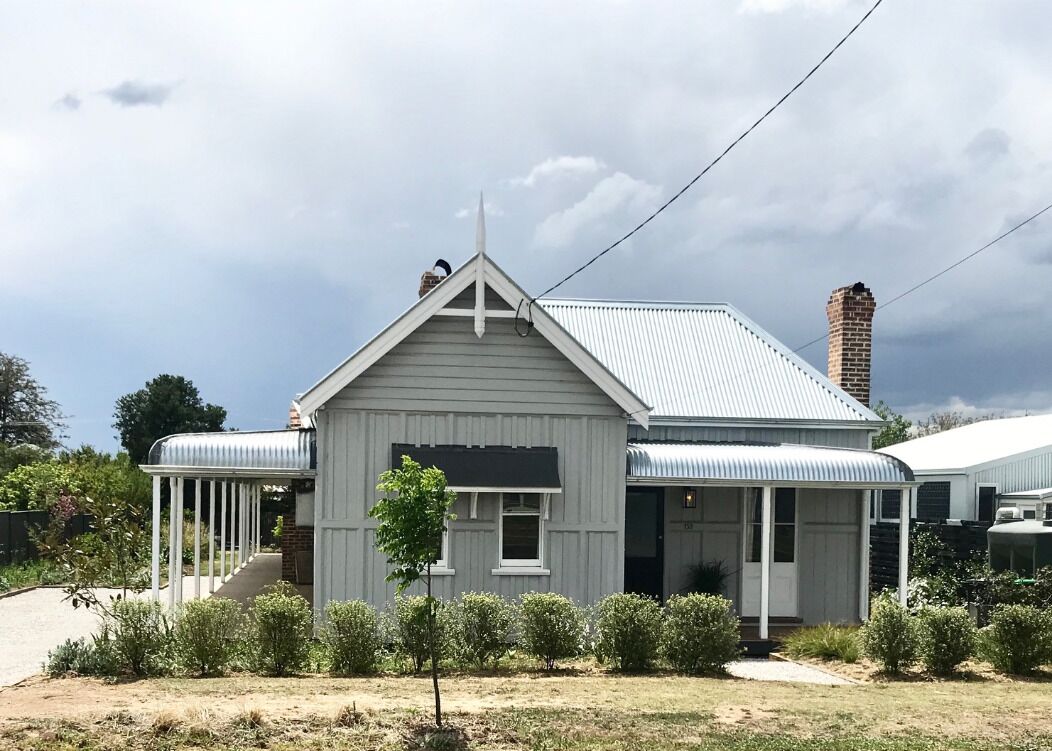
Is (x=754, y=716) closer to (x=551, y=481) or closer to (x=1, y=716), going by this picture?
(x=551, y=481)

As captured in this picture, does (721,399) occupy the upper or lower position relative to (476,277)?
lower

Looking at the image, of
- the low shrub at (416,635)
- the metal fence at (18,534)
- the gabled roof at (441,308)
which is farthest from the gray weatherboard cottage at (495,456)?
the metal fence at (18,534)

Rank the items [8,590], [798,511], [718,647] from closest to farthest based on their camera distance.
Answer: [718,647] → [798,511] → [8,590]

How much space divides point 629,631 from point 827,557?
6.19m

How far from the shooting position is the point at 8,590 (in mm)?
25234

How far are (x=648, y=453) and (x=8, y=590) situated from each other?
50.0 feet

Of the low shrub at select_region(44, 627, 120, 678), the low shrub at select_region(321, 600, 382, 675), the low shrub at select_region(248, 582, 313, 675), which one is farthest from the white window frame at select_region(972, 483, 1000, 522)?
the low shrub at select_region(44, 627, 120, 678)

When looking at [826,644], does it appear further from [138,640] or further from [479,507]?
[138,640]

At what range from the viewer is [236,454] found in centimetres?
1673

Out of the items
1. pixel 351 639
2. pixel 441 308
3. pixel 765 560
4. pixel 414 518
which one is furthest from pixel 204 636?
pixel 765 560

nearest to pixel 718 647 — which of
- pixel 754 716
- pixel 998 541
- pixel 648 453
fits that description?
pixel 754 716

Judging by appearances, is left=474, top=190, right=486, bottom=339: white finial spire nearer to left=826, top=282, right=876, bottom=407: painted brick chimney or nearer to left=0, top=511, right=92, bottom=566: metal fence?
left=826, top=282, right=876, bottom=407: painted brick chimney

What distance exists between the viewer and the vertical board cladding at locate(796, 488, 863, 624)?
765 inches

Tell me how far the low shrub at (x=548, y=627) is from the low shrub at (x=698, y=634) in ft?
3.88
